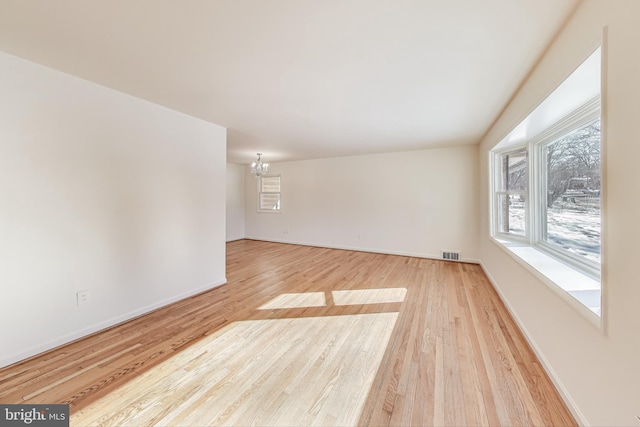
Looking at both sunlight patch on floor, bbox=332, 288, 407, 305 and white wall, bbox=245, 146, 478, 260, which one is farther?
white wall, bbox=245, 146, 478, 260

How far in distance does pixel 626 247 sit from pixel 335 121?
285 centimetres

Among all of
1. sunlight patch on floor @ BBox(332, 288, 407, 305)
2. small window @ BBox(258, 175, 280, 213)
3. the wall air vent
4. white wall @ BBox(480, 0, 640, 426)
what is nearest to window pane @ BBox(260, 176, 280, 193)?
small window @ BBox(258, 175, 280, 213)

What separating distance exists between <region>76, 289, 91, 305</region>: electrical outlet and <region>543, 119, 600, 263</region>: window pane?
4066 mm

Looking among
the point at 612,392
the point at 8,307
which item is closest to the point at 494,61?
the point at 612,392

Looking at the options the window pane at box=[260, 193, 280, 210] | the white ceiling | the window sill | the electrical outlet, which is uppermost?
the white ceiling

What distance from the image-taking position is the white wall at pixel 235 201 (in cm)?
712

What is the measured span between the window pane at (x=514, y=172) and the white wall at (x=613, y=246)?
1.70 metres

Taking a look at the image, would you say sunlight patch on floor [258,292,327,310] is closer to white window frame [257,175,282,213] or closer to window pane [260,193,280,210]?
white window frame [257,175,282,213]

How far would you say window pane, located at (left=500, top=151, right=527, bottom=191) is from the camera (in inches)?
115

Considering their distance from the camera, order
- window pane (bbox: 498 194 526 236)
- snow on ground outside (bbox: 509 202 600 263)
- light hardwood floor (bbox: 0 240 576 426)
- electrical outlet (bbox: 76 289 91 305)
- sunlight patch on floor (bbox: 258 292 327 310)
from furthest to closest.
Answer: window pane (bbox: 498 194 526 236)
sunlight patch on floor (bbox: 258 292 327 310)
electrical outlet (bbox: 76 289 91 305)
snow on ground outside (bbox: 509 202 600 263)
light hardwood floor (bbox: 0 240 576 426)

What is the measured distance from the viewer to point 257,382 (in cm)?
165

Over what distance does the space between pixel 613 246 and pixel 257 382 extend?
6.89 ft

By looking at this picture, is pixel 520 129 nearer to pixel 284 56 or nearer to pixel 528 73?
pixel 528 73

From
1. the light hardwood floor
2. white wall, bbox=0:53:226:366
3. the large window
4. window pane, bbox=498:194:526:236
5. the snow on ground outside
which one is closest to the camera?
the light hardwood floor
